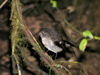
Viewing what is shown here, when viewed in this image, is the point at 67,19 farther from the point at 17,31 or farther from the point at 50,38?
the point at 17,31

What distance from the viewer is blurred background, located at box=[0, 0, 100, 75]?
5.49 metres

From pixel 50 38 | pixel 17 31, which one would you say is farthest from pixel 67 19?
pixel 17 31

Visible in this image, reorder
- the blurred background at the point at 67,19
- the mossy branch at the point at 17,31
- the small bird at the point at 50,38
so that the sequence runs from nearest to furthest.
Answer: the mossy branch at the point at 17,31, the small bird at the point at 50,38, the blurred background at the point at 67,19

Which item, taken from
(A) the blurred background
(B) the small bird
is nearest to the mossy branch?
(B) the small bird

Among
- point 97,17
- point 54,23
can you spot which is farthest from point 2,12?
point 97,17

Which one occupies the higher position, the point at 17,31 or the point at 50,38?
the point at 17,31

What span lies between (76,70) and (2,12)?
4.43 meters

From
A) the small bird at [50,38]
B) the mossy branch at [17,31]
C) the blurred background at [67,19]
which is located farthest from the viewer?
the blurred background at [67,19]

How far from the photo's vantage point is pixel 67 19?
6984 millimetres

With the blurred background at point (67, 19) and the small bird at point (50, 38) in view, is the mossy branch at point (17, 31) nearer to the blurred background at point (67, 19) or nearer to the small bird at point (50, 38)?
the small bird at point (50, 38)

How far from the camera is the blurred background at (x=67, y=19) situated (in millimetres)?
5492

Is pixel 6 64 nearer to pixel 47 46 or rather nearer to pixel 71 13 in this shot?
pixel 47 46

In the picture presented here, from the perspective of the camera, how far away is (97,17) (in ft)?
23.1

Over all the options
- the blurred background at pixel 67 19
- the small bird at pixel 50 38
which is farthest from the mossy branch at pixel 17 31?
the blurred background at pixel 67 19
